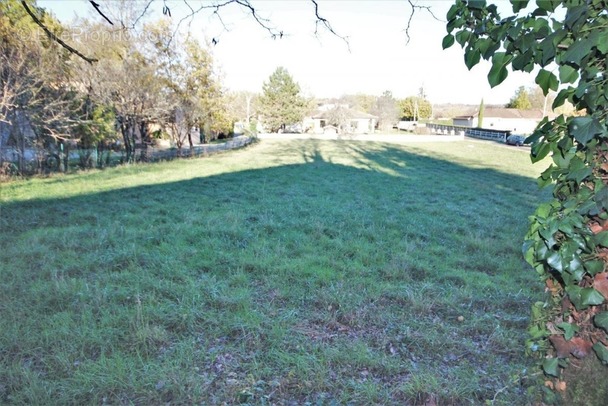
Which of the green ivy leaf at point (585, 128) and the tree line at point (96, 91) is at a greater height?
the tree line at point (96, 91)

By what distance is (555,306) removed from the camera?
127 cm

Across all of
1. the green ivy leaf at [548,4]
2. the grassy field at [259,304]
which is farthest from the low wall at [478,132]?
the green ivy leaf at [548,4]

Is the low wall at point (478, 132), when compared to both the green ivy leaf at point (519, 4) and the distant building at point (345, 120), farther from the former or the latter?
the green ivy leaf at point (519, 4)

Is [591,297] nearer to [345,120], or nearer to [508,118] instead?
[345,120]

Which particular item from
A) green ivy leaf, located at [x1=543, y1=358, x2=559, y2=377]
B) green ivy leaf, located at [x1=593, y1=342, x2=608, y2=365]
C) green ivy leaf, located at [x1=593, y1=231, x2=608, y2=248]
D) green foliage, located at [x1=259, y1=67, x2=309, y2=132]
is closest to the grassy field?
green ivy leaf, located at [x1=543, y1=358, x2=559, y2=377]

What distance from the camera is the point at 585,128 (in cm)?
100

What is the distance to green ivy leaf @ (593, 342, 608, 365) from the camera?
111cm

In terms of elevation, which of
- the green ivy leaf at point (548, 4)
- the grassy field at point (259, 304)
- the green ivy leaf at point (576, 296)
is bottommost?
the grassy field at point (259, 304)

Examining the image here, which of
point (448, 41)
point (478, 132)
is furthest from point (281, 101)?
point (448, 41)

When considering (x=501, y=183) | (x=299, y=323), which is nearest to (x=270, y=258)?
(x=299, y=323)

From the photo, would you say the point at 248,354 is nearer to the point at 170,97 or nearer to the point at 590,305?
the point at 590,305

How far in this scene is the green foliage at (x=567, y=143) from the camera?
102 centimetres

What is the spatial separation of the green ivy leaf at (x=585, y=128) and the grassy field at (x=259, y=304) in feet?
4.76

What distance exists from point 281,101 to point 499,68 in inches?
1522
